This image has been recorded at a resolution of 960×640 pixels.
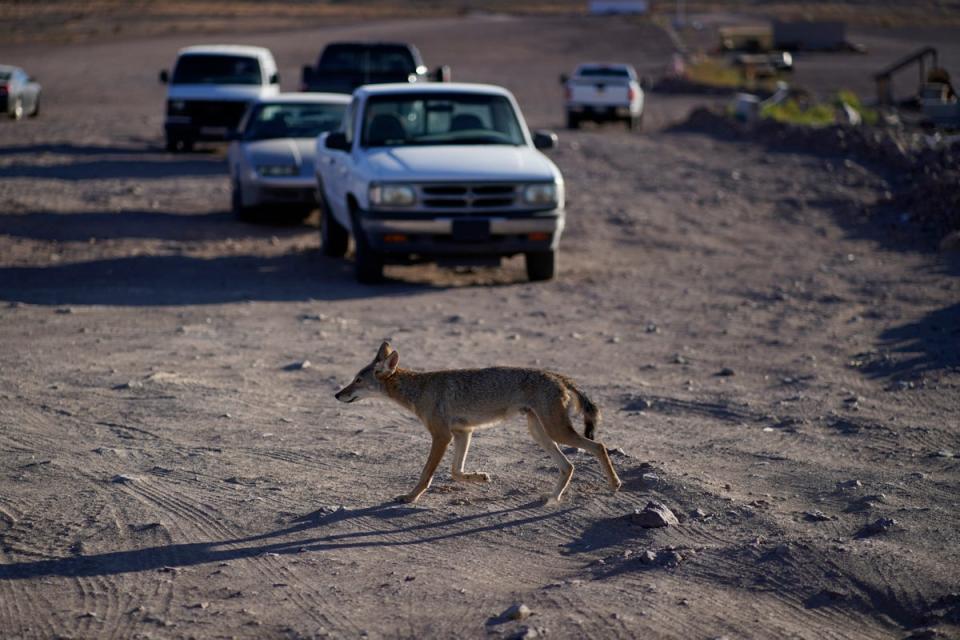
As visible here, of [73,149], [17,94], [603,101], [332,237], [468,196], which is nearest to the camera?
[468,196]

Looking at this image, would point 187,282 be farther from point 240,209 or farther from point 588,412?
point 588,412

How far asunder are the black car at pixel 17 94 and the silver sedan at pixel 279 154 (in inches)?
590

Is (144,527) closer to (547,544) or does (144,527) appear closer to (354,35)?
(547,544)

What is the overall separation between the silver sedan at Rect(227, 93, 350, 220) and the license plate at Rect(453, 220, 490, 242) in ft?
13.9

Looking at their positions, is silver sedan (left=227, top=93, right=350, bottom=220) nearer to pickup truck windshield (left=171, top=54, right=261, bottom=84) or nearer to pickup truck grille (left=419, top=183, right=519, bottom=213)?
pickup truck grille (left=419, top=183, right=519, bottom=213)

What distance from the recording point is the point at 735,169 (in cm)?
2141

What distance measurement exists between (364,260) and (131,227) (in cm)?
465

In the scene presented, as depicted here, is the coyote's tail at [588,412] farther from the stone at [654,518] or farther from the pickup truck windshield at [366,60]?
the pickup truck windshield at [366,60]

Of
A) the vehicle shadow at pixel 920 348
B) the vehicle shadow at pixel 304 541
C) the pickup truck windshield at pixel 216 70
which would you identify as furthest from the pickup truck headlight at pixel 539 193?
the pickup truck windshield at pixel 216 70

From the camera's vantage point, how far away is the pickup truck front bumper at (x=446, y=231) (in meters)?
12.7

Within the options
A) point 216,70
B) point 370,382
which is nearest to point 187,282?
point 370,382

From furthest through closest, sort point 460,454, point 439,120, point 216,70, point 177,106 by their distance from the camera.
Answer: point 216,70
point 177,106
point 439,120
point 460,454

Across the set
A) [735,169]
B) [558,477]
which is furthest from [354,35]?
[558,477]

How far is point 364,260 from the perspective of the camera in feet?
43.3
